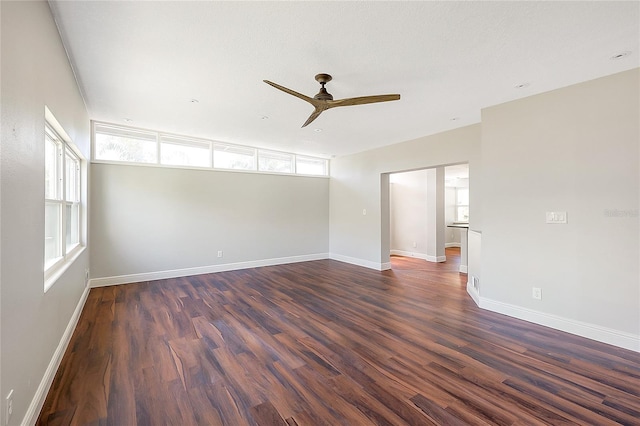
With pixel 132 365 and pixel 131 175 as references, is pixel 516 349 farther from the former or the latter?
pixel 131 175

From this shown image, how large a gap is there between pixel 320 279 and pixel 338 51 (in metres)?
3.82

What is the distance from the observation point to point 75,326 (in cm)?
293

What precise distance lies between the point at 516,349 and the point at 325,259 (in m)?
4.86

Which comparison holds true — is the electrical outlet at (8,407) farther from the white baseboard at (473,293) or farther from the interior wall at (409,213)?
the interior wall at (409,213)

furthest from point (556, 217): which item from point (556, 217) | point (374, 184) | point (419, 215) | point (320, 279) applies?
point (419, 215)

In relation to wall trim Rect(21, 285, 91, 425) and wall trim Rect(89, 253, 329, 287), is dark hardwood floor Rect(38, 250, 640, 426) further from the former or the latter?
wall trim Rect(89, 253, 329, 287)

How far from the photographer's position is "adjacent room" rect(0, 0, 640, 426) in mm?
1729

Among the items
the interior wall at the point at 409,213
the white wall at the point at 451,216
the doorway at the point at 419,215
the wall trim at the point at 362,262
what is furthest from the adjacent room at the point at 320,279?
the white wall at the point at 451,216

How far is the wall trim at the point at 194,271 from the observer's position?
14.8 ft

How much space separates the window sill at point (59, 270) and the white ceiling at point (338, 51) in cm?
193

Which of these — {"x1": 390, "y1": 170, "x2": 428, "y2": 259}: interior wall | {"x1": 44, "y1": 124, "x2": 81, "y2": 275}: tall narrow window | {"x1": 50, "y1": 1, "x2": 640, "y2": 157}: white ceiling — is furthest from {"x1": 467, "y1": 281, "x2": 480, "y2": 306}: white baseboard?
{"x1": 44, "y1": 124, "x2": 81, "y2": 275}: tall narrow window

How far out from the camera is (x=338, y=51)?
7.70 ft

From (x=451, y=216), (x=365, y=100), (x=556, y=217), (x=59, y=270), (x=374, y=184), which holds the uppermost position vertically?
(x=365, y=100)

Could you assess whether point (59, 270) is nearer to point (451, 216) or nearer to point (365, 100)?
point (365, 100)
